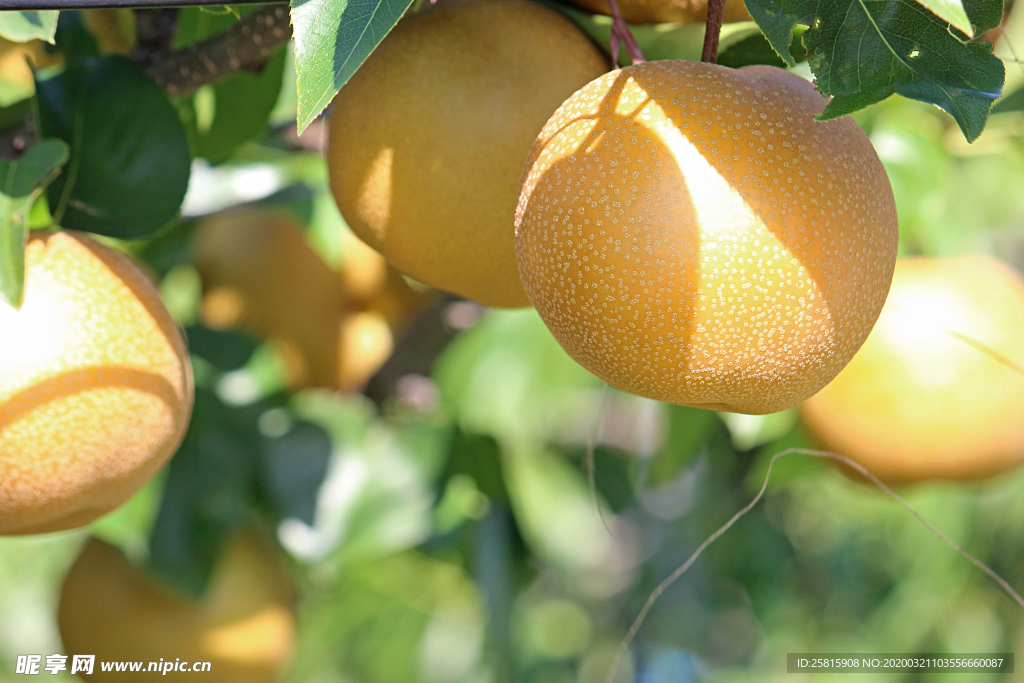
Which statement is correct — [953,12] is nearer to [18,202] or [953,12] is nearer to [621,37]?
[621,37]

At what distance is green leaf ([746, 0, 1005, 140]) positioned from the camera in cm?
29

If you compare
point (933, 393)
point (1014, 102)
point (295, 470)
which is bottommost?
point (295, 470)

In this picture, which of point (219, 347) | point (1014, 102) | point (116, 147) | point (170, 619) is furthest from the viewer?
point (219, 347)

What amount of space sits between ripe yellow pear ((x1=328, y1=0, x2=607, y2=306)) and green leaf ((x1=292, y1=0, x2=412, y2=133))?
0.38 ft

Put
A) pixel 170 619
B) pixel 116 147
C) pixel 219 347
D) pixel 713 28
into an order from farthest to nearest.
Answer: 1. pixel 219 347
2. pixel 170 619
3. pixel 116 147
4. pixel 713 28

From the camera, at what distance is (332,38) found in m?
0.30

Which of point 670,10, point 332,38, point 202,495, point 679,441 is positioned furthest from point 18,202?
point 679,441

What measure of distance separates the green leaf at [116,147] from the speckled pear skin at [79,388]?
72mm

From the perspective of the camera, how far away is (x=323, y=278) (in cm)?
101

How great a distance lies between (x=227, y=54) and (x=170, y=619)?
562 mm

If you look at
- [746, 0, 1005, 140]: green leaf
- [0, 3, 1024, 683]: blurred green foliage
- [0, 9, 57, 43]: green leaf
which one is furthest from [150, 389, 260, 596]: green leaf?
[746, 0, 1005, 140]: green leaf

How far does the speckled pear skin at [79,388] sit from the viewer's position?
1.32 feet

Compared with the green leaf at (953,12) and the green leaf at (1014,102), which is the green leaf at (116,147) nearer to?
the green leaf at (953,12)

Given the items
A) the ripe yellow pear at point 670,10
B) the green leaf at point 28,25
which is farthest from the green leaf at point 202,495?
the ripe yellow pear at point 670,10
